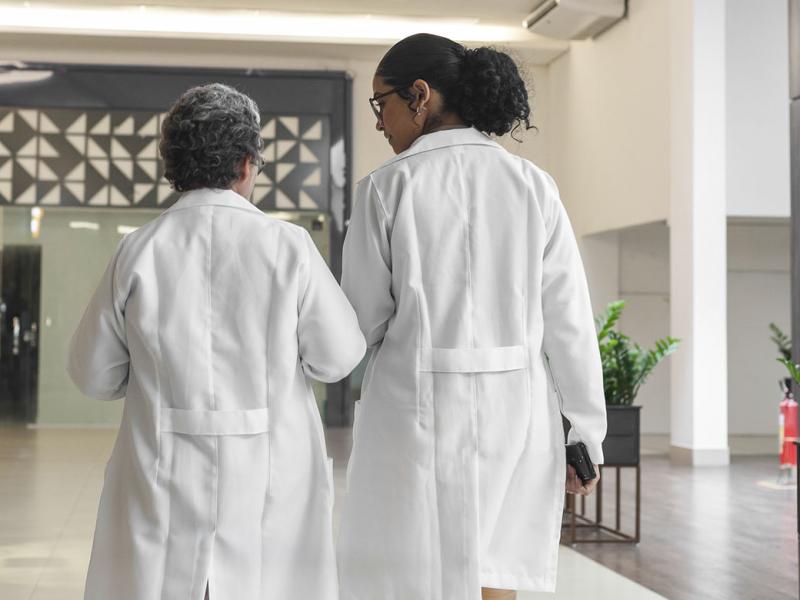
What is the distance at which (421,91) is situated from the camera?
229 centimetres

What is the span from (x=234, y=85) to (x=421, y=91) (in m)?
12.1

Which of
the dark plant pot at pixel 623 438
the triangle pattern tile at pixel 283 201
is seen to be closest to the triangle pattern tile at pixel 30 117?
the triangle pattern tile at pixel 283 201

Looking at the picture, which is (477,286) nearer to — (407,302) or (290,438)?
(407,302)

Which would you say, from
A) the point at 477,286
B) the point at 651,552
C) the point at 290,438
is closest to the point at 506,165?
the point at 477,286

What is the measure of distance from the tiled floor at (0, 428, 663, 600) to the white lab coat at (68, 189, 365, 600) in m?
2.65

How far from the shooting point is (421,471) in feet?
7.25

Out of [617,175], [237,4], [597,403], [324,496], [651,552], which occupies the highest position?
[237,4]

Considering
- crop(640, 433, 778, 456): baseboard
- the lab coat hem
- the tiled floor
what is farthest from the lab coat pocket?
crop(640, 433, 778, 456): baseboard

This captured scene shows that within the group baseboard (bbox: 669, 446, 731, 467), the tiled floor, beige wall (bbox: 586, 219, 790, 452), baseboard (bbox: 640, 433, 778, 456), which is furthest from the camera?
beige wall (bbox: 586, 219, 790, 452)

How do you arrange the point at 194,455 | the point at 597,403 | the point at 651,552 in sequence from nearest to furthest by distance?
the point at 194,455, the point at 597,403, the point at 651,552

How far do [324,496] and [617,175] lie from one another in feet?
35.1

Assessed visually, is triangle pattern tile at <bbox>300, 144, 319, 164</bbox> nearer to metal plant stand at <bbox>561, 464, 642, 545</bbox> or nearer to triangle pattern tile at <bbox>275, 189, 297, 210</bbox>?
triangle pattern tile at <bbox>275, 189, 297, 210</bbox>

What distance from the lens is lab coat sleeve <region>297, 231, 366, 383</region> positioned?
2.16 m

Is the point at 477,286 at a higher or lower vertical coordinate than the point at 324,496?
higher
